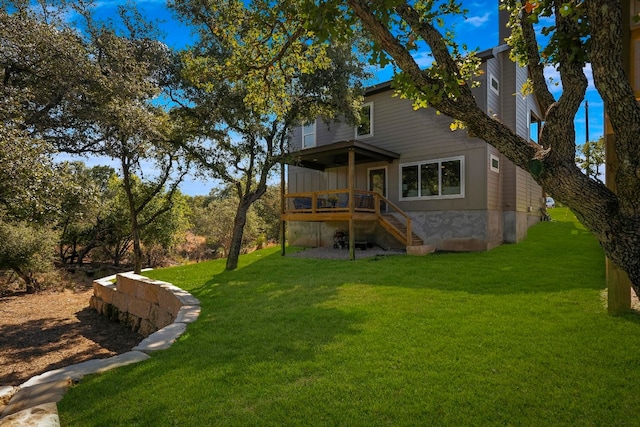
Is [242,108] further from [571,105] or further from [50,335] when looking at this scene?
[571,105]

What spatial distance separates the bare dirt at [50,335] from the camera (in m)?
6.86

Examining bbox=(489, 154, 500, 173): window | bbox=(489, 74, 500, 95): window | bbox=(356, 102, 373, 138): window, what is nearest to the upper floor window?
bbox=(489, 74, 500, 95): window

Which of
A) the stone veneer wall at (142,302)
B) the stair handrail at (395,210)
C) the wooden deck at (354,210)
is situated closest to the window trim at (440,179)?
the stair handrail at (395,210)

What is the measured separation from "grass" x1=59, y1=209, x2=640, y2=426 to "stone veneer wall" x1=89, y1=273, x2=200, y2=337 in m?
0.86

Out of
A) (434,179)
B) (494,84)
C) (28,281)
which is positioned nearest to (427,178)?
(434,179)

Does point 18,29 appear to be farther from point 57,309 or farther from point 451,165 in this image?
point 451,165

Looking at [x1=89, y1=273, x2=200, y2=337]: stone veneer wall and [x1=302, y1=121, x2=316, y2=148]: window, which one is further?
[x1=302, y1=121, x2=316, y2=148]: window

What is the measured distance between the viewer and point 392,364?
3.70 metres

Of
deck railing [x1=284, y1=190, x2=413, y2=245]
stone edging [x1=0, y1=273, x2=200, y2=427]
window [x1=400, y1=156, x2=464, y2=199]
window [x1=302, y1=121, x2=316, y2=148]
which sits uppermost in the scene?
window [x1=302, y1=121, x2=316, y2=148]

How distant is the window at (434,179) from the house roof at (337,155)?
92 centimetres

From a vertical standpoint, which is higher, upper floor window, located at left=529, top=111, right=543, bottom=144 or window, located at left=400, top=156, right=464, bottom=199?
upper floor window, located at left=529, top=111, right=543, bottom=144

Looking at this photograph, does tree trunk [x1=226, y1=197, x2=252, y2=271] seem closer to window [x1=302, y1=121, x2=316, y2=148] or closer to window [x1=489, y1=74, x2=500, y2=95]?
window [x1=302, y1=121, x2=316, y2=148]

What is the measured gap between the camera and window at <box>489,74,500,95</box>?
12702 mm

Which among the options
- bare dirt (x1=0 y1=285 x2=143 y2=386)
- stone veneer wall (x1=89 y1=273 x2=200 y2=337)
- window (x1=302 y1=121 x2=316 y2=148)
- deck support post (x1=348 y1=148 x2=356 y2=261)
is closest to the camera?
bare dirt (x1=0 y1=285 x2=143 y2=386)
